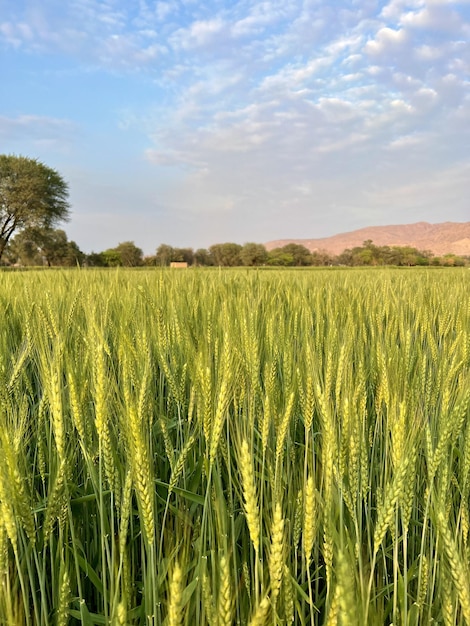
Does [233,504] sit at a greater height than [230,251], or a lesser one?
lesser

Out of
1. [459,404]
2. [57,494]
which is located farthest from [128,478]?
[459,404]

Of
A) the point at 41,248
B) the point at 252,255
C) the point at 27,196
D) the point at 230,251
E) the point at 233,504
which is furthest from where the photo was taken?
the point at 230,251

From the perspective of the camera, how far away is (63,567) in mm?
570

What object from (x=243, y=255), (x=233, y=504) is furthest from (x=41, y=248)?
(x=233, y=504)

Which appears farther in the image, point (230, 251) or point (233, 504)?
point (230, 251)

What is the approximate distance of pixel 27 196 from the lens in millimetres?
24219

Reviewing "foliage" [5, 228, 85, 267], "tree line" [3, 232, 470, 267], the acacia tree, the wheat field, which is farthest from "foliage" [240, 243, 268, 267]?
the wheat field

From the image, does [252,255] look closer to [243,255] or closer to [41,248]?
[243,255]

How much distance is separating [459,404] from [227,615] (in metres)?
0.58

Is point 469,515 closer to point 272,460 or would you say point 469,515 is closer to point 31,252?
point 272,460

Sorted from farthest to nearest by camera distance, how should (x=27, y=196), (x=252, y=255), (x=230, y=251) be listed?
1. (x=230, y=251)
2. (x=252, y=255)
3. (x=27, y=196)

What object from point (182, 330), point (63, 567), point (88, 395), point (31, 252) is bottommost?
point (63, 567)

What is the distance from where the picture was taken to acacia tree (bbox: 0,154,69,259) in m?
24.4

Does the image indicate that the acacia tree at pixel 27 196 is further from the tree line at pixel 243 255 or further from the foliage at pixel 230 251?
the foliage at pixel 230 251
